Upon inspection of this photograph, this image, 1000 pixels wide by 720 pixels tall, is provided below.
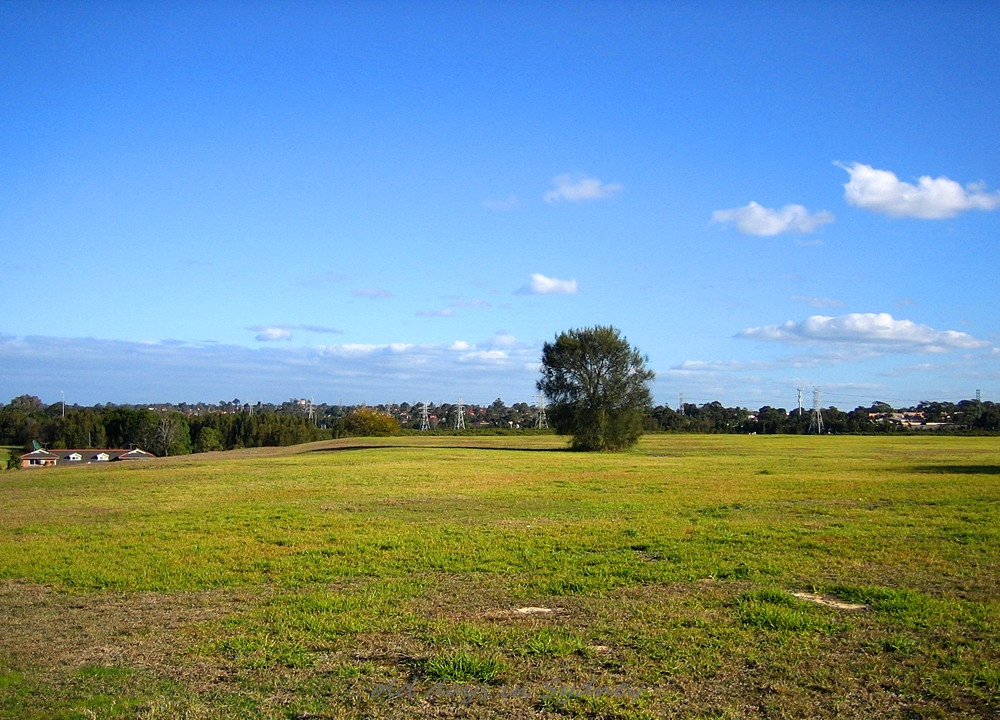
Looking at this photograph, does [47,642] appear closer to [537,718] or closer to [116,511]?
[537,718]

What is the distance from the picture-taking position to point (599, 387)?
63.5 meters

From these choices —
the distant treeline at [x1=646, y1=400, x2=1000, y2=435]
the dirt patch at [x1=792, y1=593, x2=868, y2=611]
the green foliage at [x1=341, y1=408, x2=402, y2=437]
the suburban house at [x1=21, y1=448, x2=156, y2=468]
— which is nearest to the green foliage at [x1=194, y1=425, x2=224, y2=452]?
the suburban house at [x1=21, y1=448, x2=156, y2=468]

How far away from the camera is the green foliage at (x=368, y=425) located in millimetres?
121562

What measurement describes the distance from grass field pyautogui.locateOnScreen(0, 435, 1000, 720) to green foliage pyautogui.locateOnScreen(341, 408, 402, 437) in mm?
102197

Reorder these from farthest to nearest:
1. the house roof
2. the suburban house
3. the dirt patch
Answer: the house roof
the suburban house
the dirt patch

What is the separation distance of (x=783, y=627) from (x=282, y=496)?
1900cm

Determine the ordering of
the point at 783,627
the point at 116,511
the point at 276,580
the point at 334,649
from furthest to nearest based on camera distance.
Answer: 1. the point at 116,511
2. the point at 276,580
3. the point at 783,627
4. the point at 334,649

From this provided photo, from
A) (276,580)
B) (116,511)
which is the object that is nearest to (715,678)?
(276,580)

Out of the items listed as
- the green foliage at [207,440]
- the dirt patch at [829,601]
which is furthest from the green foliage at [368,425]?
the dirt patch at [829,601]

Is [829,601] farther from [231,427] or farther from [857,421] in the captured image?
[857,421]

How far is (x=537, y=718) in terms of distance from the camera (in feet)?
20.2

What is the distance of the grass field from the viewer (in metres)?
6.63

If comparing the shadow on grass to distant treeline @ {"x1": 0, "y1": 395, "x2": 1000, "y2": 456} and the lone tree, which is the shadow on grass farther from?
distant treeline @ {"x1": 0, "y1": 395, "x2": 1000, "y2": 456}

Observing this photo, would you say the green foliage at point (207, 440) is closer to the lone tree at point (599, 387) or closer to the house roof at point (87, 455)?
the house roof at point (87, 455)
